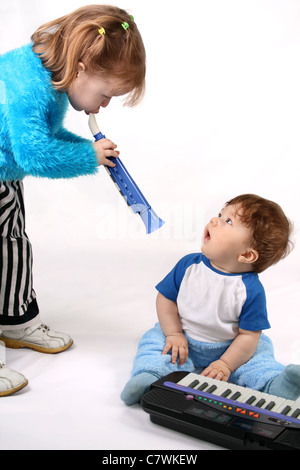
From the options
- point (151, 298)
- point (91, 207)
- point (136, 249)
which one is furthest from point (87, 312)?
point (91, 207)

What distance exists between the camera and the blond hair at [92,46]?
1.38 m

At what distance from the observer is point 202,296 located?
1443 millimetres

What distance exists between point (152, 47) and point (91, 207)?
0.69m

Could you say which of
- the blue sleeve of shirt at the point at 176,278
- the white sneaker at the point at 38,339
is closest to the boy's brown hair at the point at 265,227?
the blue sleeve of shirt at the point at 176,278

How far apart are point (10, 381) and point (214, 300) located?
0.48 metres

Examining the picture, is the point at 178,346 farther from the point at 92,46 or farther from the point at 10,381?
the point at 92,46

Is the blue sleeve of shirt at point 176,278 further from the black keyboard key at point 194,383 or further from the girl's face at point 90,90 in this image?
the girl's face at point 90,90

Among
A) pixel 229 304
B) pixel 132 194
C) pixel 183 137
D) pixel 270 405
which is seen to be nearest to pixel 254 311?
pixel 229 304

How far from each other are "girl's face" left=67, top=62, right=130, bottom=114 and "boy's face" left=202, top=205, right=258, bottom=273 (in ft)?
1.25

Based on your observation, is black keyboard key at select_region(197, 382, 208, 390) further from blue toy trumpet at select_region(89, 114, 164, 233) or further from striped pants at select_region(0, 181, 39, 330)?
striped pants at select_region(0, 181, 39, 330)

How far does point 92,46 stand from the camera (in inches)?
54.4

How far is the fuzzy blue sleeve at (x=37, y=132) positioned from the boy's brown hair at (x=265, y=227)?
37 centimetres

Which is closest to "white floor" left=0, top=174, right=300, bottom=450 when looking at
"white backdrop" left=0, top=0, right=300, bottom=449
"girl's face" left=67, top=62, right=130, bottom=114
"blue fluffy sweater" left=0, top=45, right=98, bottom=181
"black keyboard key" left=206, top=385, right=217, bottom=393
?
"white backdrop" left=0, top=0, right=300, bottom=449

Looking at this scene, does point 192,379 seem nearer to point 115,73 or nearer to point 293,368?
point 293,368
